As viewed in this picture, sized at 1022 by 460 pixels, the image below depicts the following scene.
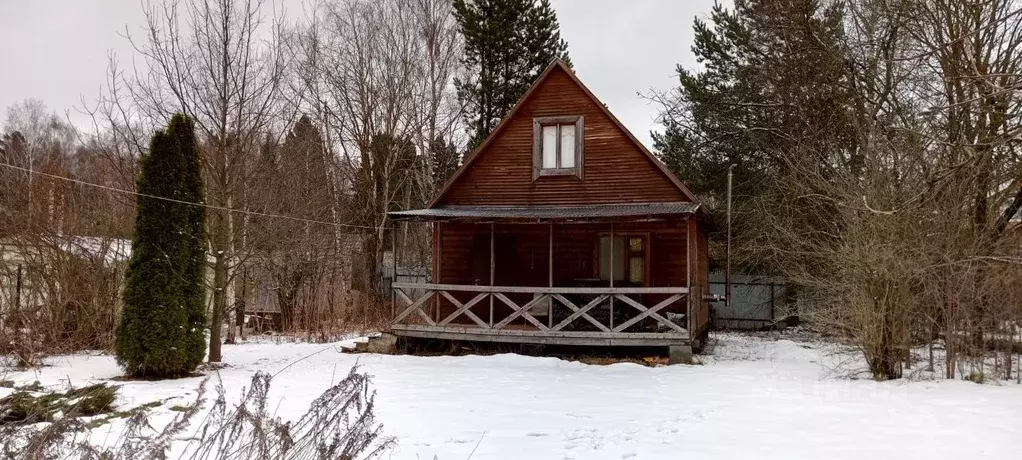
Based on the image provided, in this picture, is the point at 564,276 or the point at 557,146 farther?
the point at 564,276

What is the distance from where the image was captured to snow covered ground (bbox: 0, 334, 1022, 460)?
6551 millimetres

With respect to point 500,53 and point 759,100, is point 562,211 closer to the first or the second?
point 759,100

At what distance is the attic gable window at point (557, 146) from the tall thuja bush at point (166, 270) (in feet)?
23.3

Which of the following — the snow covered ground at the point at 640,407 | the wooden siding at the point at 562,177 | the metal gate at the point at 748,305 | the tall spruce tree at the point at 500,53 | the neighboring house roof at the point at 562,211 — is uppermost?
the tall spruce tree at the point at 500,53

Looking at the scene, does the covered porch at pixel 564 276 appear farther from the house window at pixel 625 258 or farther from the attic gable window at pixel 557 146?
the attic gable window at pixel 557 146

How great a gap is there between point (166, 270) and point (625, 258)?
9.43 metres

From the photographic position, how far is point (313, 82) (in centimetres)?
2661

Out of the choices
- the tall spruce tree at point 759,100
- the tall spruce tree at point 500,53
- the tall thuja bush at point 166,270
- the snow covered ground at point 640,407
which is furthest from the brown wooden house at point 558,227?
the tall spruce tree at point 500,53

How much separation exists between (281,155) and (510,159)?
852cm

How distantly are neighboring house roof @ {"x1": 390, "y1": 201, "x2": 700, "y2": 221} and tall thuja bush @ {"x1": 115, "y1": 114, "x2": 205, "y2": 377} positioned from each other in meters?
3.73

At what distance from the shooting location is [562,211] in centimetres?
1401

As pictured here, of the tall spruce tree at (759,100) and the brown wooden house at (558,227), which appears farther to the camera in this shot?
the tall spruce tree at (759,100)

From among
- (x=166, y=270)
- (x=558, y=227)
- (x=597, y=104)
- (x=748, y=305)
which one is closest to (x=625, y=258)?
(x=558, y=227)

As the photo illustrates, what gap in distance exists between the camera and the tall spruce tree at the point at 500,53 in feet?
88.5
